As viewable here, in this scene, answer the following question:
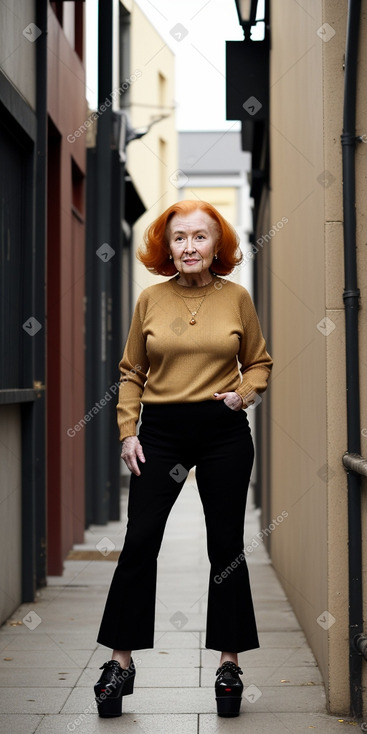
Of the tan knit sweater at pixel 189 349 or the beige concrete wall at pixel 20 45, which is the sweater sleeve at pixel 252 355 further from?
the beige concrete wall at pixel 20 45

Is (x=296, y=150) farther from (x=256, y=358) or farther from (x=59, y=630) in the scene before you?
(x=59, y=630)

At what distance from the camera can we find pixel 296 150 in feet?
18.0

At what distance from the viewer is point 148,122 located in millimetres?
19516

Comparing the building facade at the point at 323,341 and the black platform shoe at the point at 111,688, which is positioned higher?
the building facade at the point at 323,341

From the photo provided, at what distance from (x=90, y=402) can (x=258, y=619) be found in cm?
492

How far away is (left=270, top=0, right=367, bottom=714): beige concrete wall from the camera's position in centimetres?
382

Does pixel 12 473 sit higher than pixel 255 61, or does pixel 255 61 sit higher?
pixel 255 61

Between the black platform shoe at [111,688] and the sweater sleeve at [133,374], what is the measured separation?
774mm

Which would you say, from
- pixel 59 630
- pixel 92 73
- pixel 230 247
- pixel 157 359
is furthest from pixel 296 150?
pixel 92 73

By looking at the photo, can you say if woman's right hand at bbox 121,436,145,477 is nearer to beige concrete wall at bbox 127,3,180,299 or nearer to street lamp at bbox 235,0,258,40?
street lamp at bbox 235,0,258,40

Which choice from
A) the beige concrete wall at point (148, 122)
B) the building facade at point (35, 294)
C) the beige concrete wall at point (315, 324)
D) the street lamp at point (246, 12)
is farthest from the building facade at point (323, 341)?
the beige concrete wall at point (148, 122)

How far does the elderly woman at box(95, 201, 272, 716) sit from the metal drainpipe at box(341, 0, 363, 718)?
1.04 feet

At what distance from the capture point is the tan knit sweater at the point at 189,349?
374 centimetres

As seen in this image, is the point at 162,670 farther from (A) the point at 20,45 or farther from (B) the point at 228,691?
(A) the point at 20,45
